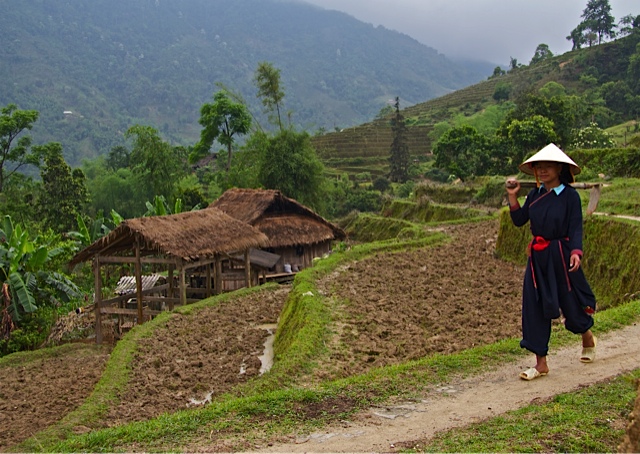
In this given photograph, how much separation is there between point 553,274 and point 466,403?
1.28 metres

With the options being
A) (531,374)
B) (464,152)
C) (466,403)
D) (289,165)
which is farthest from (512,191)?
(464,152)

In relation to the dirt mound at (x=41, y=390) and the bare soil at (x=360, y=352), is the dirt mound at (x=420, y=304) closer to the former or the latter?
the bare soil at (x=360, y=352)

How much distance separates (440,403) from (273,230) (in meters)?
19.4

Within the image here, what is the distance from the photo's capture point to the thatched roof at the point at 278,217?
78.3 feet

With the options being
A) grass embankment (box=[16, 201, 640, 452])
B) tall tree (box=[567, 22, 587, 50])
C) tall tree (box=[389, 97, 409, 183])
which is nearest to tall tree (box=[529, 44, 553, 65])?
tall tree (box=[567, 22, 587, 50])

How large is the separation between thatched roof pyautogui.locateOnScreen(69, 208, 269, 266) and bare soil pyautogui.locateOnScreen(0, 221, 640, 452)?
186 centimetres

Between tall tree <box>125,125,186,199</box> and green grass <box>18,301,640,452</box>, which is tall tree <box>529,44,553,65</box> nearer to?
tall tree <box>125,125,186,199</box>

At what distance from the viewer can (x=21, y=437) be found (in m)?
8.21

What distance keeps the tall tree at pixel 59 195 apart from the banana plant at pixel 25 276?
37.6ft

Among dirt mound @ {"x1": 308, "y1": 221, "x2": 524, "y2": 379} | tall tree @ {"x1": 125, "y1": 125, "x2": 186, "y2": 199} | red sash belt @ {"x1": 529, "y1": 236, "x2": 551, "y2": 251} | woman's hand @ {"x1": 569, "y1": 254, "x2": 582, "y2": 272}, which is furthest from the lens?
tall tree @ {"x1": 125, "y1": 125, "x2": 186, "y2": 199}

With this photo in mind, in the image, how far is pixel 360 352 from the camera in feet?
25.5

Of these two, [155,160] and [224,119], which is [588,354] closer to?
[155,160]

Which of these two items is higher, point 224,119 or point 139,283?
point 224,119

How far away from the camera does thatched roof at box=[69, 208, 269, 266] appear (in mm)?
15172
